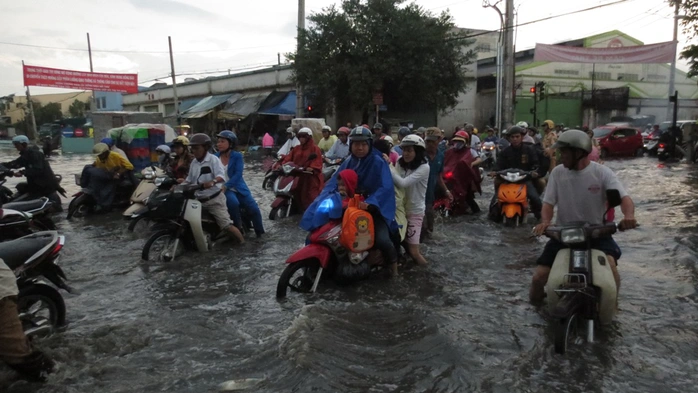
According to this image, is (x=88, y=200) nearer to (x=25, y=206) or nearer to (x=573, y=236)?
(x=25, y=206)

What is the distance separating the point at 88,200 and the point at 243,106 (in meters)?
25.9

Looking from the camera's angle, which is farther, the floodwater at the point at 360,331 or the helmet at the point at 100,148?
the helmet at the point at 100,148

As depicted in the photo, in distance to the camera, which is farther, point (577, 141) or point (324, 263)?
point (324, 263)

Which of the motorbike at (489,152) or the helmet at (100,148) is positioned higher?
the helmet at (100,148)

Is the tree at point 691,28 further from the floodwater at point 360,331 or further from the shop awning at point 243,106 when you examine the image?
the shop awning at point 243,106

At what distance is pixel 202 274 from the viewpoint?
6570mm

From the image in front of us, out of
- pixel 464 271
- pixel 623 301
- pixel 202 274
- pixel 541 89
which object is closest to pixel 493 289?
pixel 464 271

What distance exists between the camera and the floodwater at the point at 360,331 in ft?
12.5

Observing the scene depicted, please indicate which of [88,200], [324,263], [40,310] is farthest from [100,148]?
[324,263]

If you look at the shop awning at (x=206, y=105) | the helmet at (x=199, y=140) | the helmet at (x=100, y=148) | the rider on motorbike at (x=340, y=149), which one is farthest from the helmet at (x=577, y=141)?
the shop awning at (x=206, y=105)

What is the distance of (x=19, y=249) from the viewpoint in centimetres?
399

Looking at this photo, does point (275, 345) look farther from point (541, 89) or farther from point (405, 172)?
point (541, 89)

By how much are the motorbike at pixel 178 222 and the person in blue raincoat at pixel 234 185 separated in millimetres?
599

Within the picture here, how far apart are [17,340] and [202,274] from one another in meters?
3.19
